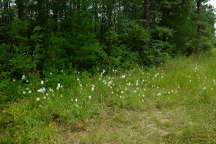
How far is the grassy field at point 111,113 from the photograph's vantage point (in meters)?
3.78

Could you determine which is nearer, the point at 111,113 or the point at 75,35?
the point at 111,113

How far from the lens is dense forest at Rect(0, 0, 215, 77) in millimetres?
6516

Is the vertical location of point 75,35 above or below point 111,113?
above

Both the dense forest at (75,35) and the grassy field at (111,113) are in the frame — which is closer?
the grassy field at (111,113)

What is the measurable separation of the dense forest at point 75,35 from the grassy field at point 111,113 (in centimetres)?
76

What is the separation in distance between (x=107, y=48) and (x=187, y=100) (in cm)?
400

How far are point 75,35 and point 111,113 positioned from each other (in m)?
3.42

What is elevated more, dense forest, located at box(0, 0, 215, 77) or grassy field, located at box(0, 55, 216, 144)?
dense forest, located at box(0, 0, 215, 77)

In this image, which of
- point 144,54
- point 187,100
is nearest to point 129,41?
point 144,54

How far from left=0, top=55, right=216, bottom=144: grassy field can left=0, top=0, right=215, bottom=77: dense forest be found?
0.76 metres

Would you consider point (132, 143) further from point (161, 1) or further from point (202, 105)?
point (161, 1)

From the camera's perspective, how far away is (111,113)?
4766mm

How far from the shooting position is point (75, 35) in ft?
23.5

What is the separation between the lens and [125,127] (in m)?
4.21
